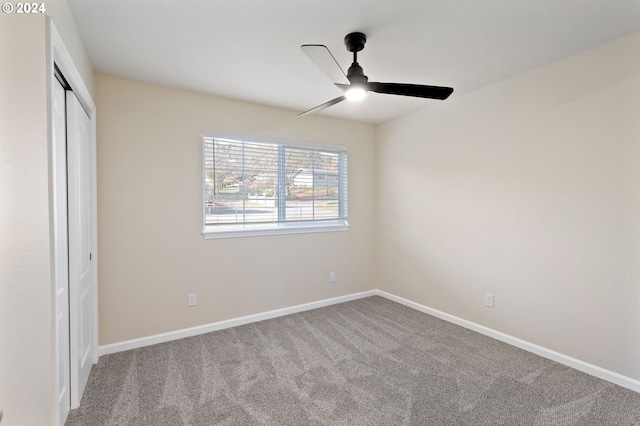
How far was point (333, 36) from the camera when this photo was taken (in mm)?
2082

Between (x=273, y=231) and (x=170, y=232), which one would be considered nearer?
(x=170, y=232)

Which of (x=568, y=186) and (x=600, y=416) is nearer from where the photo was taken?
(x=600, y=416)

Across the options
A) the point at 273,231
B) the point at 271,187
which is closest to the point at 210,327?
the point at 273,231

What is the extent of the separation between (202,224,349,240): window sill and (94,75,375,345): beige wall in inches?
2.5

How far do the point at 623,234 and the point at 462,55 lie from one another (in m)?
1.75

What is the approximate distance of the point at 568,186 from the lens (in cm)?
246

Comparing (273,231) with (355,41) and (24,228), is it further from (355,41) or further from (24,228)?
(24,228)

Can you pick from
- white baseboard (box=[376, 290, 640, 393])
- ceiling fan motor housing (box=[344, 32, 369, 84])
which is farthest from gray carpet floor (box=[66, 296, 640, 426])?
ceiling fan motor housing (box=[344, 32, 369, 84])

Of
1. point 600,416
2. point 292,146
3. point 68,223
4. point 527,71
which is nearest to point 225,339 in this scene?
point 68,223

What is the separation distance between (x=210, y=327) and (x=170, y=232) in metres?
1.06

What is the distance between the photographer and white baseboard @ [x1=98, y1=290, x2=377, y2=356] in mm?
2754

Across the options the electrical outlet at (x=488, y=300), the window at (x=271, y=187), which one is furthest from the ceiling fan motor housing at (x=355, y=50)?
the electrical outlet at (x=488, y=300)

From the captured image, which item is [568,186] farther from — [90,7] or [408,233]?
[90,7]

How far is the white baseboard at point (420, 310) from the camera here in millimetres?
2289
